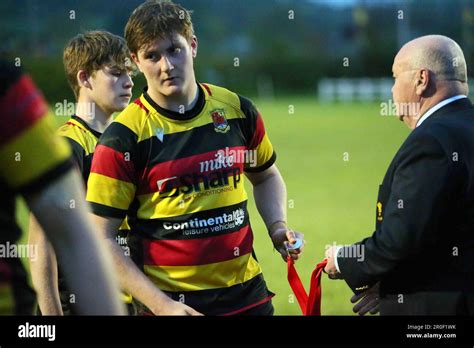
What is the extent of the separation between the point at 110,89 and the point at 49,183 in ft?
6.56

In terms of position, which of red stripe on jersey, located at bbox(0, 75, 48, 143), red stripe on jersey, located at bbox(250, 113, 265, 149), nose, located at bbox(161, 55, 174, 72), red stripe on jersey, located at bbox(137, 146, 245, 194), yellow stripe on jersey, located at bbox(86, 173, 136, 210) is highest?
nose, located at bbox(161, 55, 174, 72)

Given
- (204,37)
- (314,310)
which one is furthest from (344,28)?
(314,310)

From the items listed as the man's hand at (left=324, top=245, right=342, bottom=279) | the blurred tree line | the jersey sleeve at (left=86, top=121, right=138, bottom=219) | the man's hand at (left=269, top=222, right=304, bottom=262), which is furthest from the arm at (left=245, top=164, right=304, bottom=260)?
the blurred tree line

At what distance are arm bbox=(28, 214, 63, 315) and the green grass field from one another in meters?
2.85

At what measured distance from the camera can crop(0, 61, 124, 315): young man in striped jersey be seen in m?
1.61

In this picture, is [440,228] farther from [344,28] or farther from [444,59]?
[344,28]

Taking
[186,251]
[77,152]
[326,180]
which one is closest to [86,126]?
[77,152]

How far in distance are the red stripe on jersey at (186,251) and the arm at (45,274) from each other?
38 cm

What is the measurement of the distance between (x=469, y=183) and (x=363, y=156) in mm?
13831

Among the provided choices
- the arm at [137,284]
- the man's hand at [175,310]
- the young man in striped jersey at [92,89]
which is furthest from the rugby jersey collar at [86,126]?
the man's hand at [175,310]

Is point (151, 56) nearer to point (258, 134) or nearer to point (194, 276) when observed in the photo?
point (258, 134)

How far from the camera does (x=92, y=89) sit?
360 centimetres

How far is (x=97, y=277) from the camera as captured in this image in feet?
5.40

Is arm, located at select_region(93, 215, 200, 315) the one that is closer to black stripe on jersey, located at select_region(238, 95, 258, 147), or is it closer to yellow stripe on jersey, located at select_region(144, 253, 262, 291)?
yellow stripe on jersey, located at select_region(144, 253, 262, 291)
